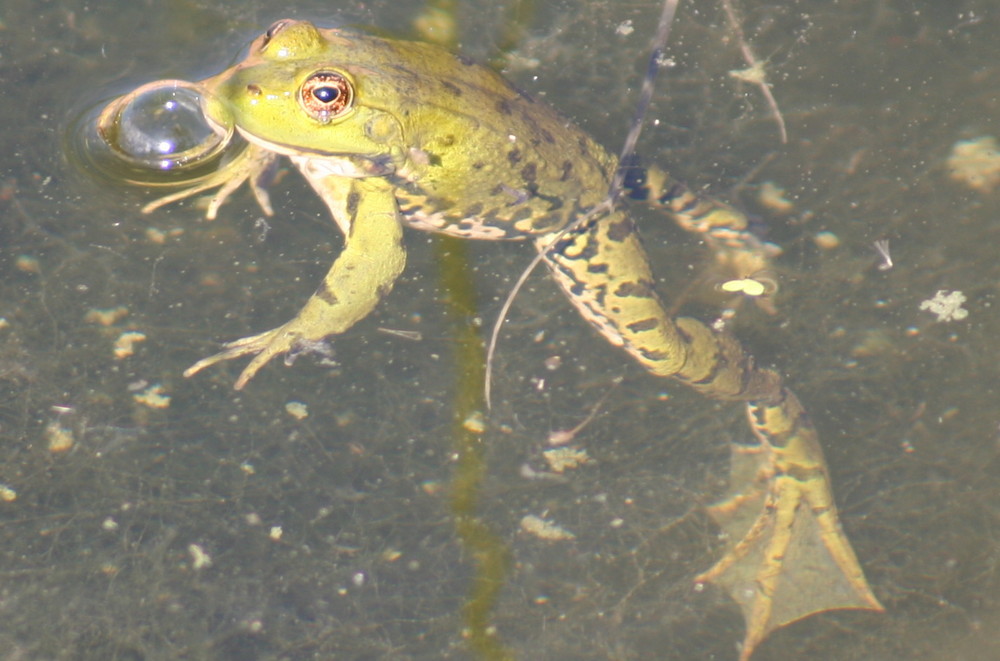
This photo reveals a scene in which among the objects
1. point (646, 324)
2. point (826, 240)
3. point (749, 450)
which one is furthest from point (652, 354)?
Answer: point (826, 240)

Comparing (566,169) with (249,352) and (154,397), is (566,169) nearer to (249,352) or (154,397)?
(249,352)

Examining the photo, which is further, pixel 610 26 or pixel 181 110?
pixel 610 26

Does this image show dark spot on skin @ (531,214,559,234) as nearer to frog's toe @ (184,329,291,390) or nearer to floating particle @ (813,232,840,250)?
frog's toe @ (184,329,291,390)

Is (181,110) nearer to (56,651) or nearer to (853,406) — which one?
(56,651)

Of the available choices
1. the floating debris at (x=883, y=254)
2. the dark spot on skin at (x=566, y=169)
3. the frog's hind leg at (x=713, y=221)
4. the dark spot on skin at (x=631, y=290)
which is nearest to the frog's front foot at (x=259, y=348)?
the dark spot on skin at (x=566, y=169)

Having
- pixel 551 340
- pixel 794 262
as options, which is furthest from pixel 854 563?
pixel 551 340

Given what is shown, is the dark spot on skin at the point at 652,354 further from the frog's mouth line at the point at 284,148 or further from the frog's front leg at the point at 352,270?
the frog's mouth line at the point at 284,148
